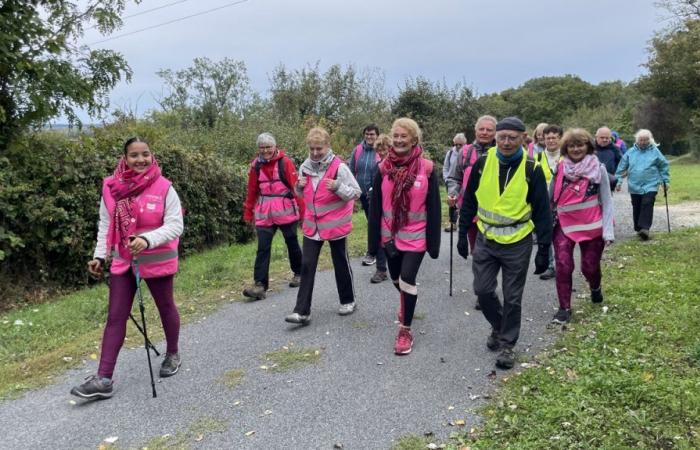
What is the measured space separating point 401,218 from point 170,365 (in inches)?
97.4

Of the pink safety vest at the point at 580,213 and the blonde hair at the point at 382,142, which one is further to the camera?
the blonde hair at the point at 382,142

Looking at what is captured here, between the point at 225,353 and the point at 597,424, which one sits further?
the point at 225,353

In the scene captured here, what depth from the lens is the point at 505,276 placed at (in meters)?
4.68

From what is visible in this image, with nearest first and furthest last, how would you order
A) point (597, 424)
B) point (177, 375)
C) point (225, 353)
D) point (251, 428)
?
point (597, 424) → point (251, 428) → point (177, 375) → point (225, 353)

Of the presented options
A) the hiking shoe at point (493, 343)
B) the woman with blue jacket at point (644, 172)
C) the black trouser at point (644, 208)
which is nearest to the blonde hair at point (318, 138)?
the hiking shoe at point (493, 343)

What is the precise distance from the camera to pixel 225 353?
5.28 meters

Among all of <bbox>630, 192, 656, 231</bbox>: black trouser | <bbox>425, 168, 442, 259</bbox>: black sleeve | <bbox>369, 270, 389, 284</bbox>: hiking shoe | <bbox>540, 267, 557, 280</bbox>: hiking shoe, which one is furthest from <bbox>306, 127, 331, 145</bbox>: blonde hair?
<bbox>630, 192, 656, 231</bbox>: black trouser

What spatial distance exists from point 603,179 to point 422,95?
18777mm

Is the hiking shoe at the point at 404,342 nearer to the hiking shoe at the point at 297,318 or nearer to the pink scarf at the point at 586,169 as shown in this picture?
the hiking shoe at the point at 297,318

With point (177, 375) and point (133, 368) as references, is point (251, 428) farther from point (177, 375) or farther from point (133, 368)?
point (133, 368)

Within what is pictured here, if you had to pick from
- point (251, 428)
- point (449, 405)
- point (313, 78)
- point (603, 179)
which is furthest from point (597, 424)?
point (313, 78)

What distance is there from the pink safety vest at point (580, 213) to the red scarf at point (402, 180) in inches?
76.1

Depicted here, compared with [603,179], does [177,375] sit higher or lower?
lower

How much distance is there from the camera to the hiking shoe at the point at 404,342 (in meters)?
4.96
